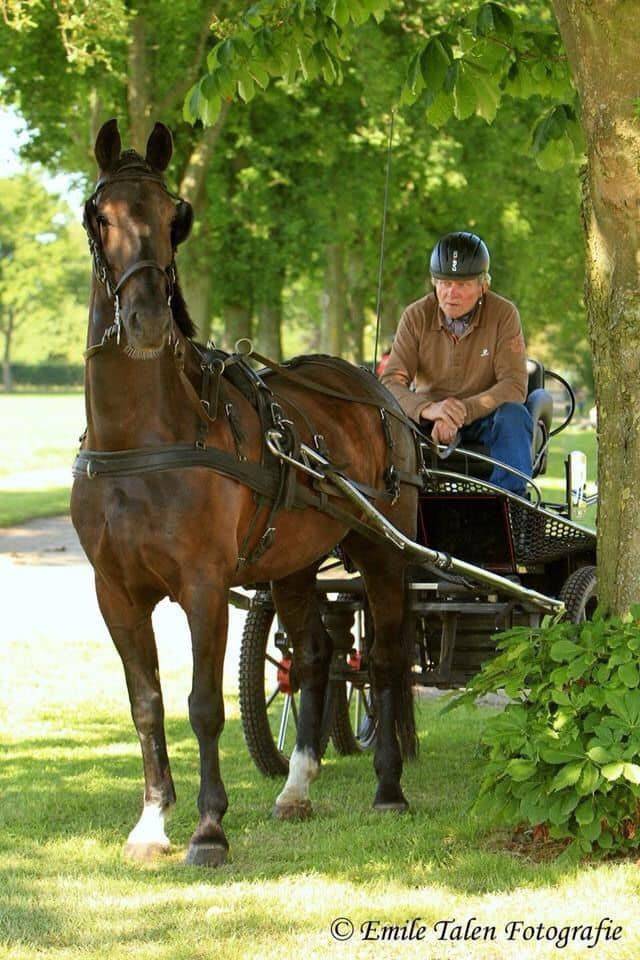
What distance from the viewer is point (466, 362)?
27.5 ft

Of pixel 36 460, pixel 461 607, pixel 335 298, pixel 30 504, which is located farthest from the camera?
pixel 36 460

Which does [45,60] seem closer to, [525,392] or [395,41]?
[395,41]

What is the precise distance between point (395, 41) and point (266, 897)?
64.4 ft

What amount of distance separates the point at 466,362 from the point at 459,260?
22.2 inches

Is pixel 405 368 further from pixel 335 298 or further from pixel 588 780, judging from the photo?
pixel 335 298

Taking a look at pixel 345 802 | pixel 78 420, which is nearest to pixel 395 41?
pixel 345 802

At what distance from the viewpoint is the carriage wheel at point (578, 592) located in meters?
7.95

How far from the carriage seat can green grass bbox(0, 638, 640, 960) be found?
5.18 ft

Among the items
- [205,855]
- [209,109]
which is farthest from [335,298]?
[205,855]

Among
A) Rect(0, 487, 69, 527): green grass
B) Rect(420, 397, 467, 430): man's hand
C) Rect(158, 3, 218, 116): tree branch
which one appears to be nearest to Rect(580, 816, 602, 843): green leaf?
Rect(420, 397, 467, 430): man's hand

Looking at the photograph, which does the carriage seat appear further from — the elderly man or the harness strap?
the harness strap

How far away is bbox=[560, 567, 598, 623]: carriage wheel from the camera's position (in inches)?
313

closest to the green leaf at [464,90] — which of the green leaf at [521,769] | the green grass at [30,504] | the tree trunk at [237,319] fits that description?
the green leaf at [521,769]

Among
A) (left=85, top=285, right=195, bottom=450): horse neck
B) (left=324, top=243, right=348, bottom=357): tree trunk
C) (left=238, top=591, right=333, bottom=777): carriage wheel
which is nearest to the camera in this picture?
(left=85, top=285, right=195, bottom=450): horse neck
